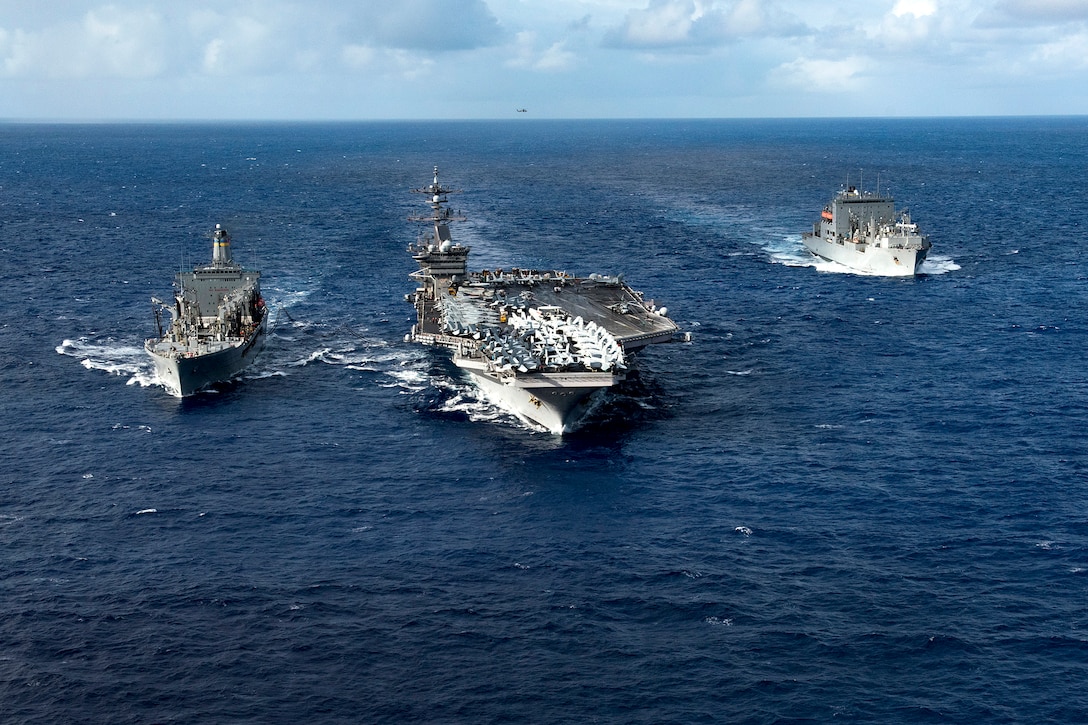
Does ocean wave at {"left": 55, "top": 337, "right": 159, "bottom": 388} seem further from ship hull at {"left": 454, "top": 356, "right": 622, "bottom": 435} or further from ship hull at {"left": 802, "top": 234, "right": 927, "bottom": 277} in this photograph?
ship hull at {"left": 802, "top": 234, "right": 927, "bottom": 277}

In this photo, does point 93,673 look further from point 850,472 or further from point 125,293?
point 125,293

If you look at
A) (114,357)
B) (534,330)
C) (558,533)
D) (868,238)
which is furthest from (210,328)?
(868,238)

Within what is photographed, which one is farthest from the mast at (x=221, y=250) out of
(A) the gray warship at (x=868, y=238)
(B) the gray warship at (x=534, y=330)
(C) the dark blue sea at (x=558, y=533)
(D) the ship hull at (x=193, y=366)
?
(A) the gray warship at (x=868, y=238)

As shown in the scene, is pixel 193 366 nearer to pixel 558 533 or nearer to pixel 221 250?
pixel 221 250

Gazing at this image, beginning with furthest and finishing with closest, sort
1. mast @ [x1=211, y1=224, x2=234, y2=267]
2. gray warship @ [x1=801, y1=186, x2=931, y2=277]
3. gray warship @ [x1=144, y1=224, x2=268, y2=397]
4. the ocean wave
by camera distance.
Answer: gray warship @ [x1=801, y1=186, x2=931, y2=277]
mast @ [x1=211, y1=224, x2=234, y2=267]
the ocean wave
gray warship @ [x1=144, y1=224, x2=268, y2=397]

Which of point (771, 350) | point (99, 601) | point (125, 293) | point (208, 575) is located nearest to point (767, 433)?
point (771, 350)

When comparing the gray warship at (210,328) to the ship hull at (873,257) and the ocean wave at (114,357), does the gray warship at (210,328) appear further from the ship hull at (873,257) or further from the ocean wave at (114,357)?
the ship hull at (873,257)

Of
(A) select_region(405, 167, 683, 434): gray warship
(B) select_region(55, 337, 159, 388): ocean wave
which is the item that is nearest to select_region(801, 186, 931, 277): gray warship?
(A) select_region(405, 167, 683, 434): gray warship
